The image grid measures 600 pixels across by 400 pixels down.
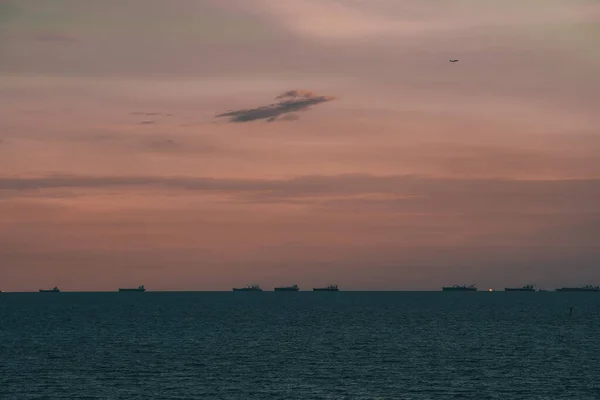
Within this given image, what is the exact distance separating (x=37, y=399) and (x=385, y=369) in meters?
61.7

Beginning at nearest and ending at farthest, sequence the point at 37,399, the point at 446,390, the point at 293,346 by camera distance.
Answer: the point at 37,399 → the point at 446,390 → the point at 293,346

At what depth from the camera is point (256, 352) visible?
605 feet

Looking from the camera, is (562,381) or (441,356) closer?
(562,381)

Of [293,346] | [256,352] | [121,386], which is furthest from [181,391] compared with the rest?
[293,346]

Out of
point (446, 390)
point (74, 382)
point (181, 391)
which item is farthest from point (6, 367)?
point (446, 390)

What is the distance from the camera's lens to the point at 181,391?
422ft

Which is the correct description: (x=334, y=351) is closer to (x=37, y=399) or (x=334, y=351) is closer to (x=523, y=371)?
(x=523, y=371)

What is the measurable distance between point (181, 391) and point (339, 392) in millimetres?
23776

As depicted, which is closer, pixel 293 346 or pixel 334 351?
pixel 334 351

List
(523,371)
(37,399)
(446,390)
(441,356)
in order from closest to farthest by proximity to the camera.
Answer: (37,399)
(446,390)
(523,371)
(441,356)

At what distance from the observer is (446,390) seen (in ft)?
427

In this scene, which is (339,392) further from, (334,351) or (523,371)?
(334,351)

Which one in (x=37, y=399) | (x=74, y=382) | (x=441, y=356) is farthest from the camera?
(x=441, y=356)

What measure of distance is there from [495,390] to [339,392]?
2414 centimetres
